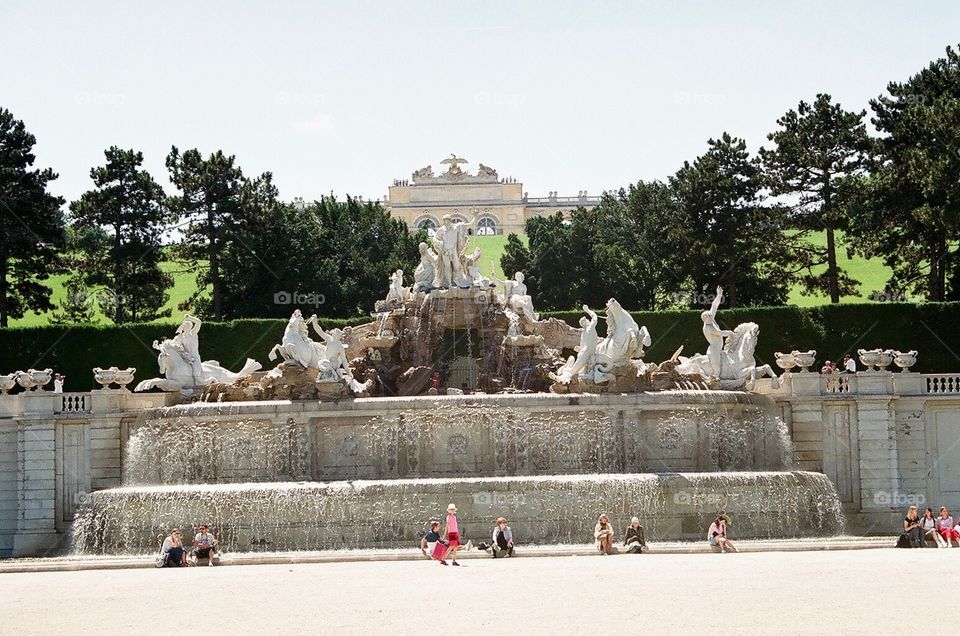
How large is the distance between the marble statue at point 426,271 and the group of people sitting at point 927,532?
16390mm

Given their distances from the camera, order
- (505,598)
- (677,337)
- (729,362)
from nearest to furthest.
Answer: (505,598) < (729,362) < (677,337)

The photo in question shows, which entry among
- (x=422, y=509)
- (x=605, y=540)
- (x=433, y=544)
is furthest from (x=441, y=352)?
(x=433, y=544)

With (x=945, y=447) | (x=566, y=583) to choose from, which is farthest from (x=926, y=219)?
(x=566, y=583)

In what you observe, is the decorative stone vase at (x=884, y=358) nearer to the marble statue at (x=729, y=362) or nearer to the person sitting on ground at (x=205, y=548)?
the marble statue at (x=729, y=362)

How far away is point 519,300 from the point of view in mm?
40750

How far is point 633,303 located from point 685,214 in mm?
7389

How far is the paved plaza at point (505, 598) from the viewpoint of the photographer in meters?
17.9

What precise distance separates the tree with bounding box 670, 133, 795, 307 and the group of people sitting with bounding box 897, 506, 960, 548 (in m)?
24.1

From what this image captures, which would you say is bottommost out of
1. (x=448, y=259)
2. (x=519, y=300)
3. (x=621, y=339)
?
(x=621, y=339)

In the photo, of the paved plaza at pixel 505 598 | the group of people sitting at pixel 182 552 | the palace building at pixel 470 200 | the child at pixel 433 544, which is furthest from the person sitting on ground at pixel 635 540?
the palace building at pixel 470 200

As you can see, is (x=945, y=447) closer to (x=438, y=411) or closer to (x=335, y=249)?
(x=438, y=411)

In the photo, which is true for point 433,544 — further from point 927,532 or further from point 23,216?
point 23,216

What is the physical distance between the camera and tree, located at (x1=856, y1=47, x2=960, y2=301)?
43.9 meters

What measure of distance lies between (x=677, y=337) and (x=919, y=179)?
8852 mm
